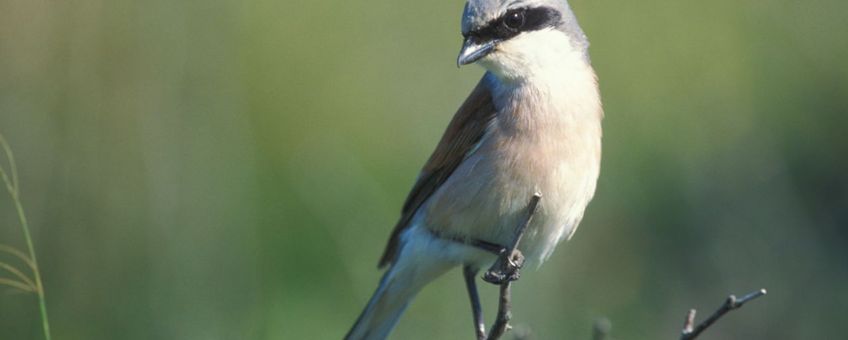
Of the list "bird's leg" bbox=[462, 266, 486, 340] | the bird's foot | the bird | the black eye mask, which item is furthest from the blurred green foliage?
the black eye mask

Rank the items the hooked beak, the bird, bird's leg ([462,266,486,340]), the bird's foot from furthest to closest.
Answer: bird's leg ([462,266,486,340]), the bird, the hooked beak, the bird's foot

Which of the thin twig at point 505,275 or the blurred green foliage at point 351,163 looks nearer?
the thin twig at point 505,275

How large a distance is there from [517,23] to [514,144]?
37cm

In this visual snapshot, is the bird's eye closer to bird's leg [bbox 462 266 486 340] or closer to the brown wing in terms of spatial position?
the brown wing

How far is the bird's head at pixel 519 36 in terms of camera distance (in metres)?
4.21

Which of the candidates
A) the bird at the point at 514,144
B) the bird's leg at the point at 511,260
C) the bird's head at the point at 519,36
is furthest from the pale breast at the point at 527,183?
the bird's leg at the point at 511,260

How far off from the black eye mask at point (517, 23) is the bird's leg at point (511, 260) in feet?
2.35

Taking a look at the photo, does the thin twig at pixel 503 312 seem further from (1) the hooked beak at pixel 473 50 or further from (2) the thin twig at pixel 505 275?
(1) the hooked beak at pixel 473 50

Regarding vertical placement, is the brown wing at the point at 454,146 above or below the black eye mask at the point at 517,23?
below

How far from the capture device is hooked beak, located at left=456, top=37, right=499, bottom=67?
4148mm

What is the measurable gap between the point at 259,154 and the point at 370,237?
3.38 feet

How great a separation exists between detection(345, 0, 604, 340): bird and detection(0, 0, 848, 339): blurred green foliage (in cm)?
76

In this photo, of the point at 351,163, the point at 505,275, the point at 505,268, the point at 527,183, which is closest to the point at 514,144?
the point at 527,183

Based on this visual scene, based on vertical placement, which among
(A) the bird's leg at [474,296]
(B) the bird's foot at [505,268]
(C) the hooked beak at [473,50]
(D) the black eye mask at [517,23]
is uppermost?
(D) the black eye mask at [517,23]
